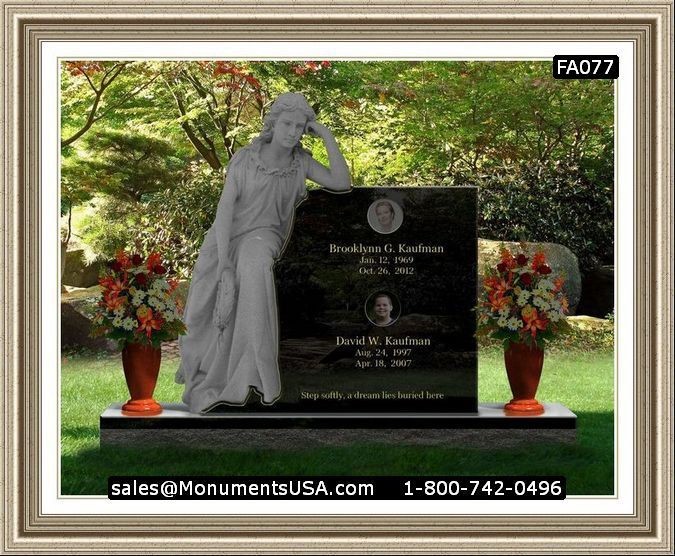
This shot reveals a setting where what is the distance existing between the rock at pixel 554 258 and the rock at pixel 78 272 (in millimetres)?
5160

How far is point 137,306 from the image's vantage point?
771 centimetres

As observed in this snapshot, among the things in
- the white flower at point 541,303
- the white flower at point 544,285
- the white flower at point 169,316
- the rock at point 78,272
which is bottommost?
the white flower at point 169,316

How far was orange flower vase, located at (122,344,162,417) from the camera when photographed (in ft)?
24.9

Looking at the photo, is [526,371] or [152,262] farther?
[152,262]

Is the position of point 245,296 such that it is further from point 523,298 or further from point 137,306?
point 523,298

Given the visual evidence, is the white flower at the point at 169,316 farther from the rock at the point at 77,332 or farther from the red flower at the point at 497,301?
the rock at the point at 77,332

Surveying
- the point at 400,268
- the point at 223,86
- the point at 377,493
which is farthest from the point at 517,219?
the point at 377,493

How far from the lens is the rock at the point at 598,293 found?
1291 centimetres

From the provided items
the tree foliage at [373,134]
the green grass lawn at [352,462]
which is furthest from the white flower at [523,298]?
the tree foliage at [373,134]

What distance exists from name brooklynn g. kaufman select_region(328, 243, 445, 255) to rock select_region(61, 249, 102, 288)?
21.9 ft

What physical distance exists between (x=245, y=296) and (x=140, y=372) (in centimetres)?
107

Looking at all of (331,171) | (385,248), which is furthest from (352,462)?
(331,171)

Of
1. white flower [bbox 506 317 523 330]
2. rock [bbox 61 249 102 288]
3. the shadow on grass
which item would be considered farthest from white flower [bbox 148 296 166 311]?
rock [bbox 61 249 102 288]

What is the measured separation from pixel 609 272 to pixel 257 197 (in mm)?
6898
